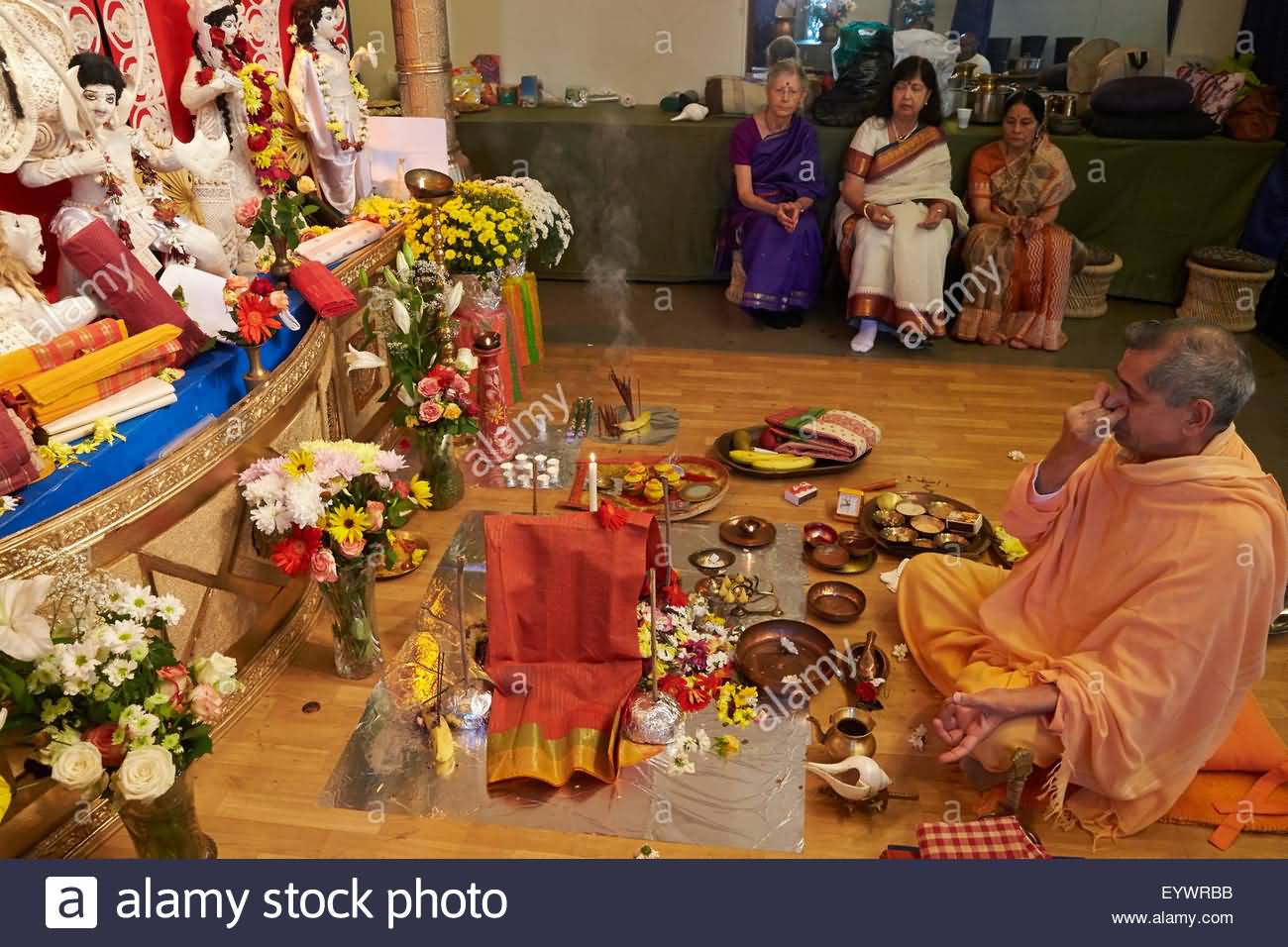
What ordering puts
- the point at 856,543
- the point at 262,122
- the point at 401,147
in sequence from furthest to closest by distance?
the point at 401,147 → the point at 262,122 → the point at 856,543

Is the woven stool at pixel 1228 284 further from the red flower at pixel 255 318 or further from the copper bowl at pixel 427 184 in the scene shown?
the red flower at pixel 255 318

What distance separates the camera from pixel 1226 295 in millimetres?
6434

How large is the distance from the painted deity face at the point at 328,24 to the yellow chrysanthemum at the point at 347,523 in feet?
9.23

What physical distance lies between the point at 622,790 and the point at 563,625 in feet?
1.93

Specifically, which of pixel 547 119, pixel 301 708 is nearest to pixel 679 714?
pixel 301 708

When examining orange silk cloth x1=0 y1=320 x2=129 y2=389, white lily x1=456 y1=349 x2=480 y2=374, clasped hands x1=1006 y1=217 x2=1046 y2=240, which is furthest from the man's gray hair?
clasped hands x1=1006 y1=217 x2=1046 y2=240

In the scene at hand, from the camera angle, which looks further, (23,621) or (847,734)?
(847,734)

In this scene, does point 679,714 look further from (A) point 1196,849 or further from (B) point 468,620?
(A) point 1196,849

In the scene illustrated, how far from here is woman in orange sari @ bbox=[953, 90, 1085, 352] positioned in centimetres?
614

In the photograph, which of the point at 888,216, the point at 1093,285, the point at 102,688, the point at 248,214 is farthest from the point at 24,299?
the point at 1093,285

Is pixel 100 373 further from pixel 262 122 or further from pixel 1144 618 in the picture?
pixel 1144 618

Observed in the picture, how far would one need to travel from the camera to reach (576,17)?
7590 millimetres

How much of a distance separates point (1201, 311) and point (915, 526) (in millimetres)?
3780

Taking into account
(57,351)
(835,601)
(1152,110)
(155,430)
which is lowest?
(835,601)
